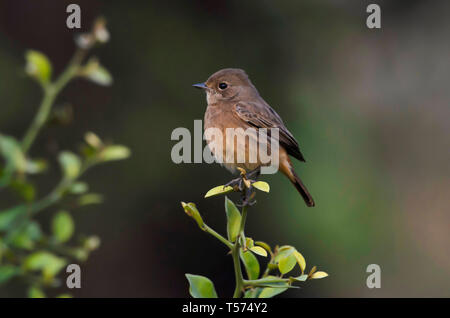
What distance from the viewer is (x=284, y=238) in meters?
5.56

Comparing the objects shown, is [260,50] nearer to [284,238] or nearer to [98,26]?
[284,238]

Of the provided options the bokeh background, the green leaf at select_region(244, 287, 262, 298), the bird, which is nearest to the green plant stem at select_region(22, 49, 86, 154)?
the green leaf at select_region(244, 287, 262, 298)

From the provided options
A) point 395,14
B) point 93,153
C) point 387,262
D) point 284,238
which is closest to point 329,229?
point 284,238

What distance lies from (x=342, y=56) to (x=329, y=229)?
209 centimetres

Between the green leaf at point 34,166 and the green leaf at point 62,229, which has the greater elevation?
the green leaf at point 34,166

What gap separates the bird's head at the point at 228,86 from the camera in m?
3.91

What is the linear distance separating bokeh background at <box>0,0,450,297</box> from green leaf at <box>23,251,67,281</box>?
363 cm

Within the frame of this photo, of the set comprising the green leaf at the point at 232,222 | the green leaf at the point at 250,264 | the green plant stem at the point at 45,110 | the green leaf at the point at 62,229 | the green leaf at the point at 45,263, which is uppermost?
the green plant stem at the point at 45,110

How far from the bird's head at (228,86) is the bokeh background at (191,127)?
1.52m

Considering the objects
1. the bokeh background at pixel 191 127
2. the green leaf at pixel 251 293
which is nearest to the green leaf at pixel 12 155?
the green leaf at pixel 251 293

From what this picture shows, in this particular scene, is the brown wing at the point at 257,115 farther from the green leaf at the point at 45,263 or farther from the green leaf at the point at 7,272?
the green leaf at the point at 7,272

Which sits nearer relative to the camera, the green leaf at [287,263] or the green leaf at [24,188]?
the green leaf at [287,263]

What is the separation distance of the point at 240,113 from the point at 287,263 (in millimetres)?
2361

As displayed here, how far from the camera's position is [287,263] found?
1.54 m
